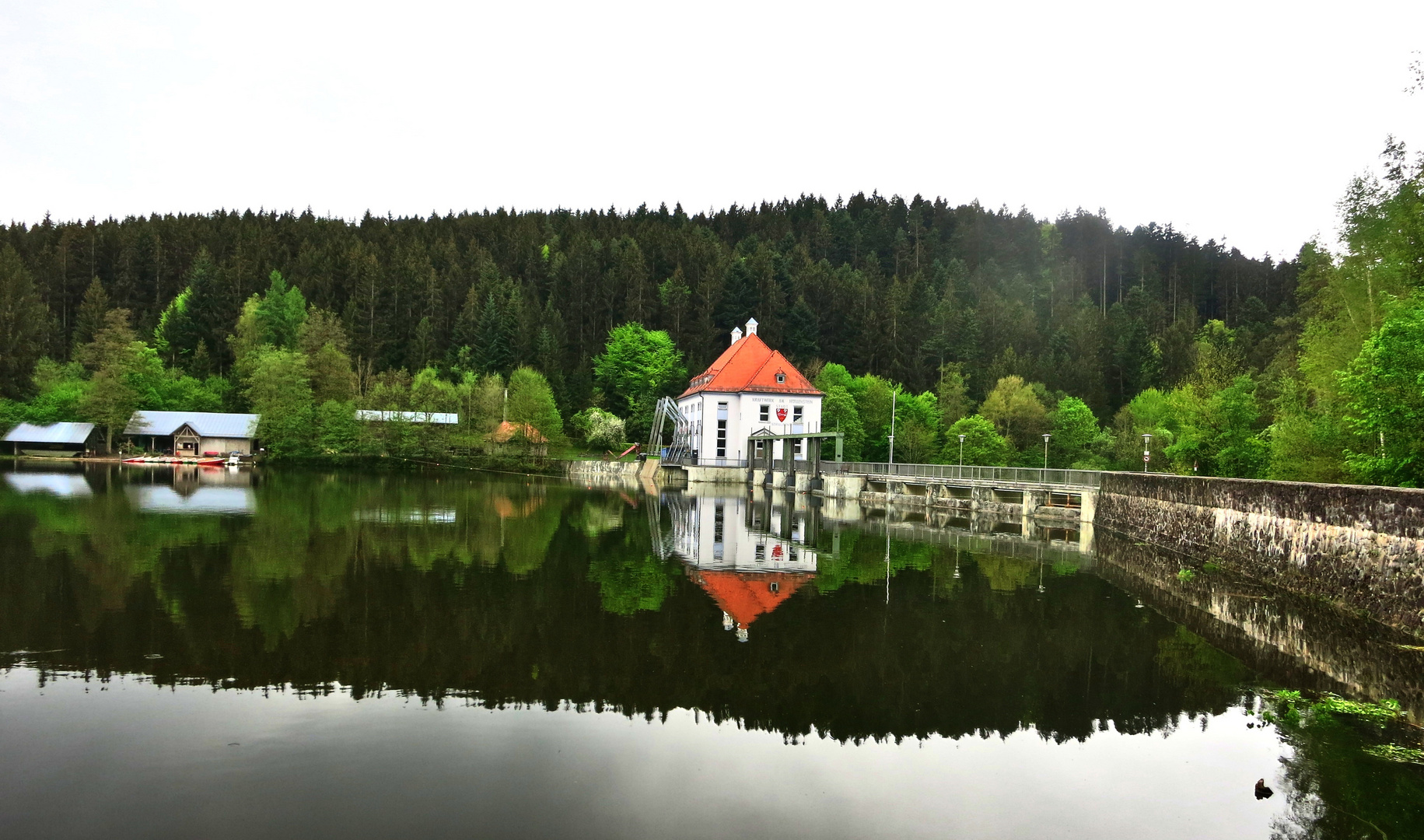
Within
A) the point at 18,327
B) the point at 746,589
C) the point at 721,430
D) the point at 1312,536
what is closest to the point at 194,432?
the point at 18,327

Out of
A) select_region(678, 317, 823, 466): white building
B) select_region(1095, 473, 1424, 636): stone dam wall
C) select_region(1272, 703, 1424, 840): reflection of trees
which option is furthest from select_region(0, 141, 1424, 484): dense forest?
select_region(1272, 703, 1424, 840): reflection of trees

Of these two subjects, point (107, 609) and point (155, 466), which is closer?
point (107, 609)

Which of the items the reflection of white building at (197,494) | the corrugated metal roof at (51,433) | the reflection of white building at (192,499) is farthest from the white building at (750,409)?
the corrugated metal roof at (51,433)

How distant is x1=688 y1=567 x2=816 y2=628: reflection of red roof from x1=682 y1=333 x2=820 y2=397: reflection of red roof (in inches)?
1822

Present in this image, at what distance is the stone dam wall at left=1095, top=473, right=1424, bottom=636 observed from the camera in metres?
15.5

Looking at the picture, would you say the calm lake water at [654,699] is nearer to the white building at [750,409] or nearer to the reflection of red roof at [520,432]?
the white building at [750,409]

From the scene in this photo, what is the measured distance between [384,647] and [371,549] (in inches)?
415

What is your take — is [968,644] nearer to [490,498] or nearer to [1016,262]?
[490,498]

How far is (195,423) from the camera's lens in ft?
263

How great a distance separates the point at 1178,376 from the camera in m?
85.2

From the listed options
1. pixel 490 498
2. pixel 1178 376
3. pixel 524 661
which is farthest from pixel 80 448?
pixel 1178 376

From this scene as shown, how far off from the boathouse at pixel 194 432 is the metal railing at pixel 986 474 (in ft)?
188

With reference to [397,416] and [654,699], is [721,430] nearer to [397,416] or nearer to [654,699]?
[397,416]

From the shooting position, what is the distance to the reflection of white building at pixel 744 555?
57.1ft
